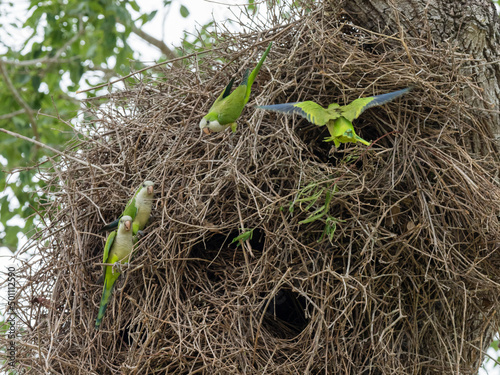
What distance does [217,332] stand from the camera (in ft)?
5.43

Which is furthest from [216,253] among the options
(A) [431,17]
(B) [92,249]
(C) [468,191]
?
(A) [431,17]

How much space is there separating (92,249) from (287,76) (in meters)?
0.95

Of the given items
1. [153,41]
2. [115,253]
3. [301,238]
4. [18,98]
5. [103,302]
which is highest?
[153,41]

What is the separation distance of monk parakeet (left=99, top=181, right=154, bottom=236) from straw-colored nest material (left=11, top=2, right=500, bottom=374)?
0.18 feet

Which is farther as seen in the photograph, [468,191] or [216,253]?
[216,253]

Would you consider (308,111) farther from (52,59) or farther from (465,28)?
(52,59)

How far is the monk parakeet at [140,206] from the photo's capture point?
1.73 m

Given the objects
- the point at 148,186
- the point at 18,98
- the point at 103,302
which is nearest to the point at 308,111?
the point at 148,186

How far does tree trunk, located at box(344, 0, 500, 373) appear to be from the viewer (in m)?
1.93

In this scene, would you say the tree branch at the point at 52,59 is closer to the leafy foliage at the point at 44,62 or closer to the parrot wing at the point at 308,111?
the leafy foliage at the point at 44,62

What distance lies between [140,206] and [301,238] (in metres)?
0.54

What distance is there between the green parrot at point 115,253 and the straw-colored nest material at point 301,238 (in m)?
0.04

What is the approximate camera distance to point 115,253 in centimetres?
173

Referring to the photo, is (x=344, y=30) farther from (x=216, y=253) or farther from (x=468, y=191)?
(x=216, y=253)
